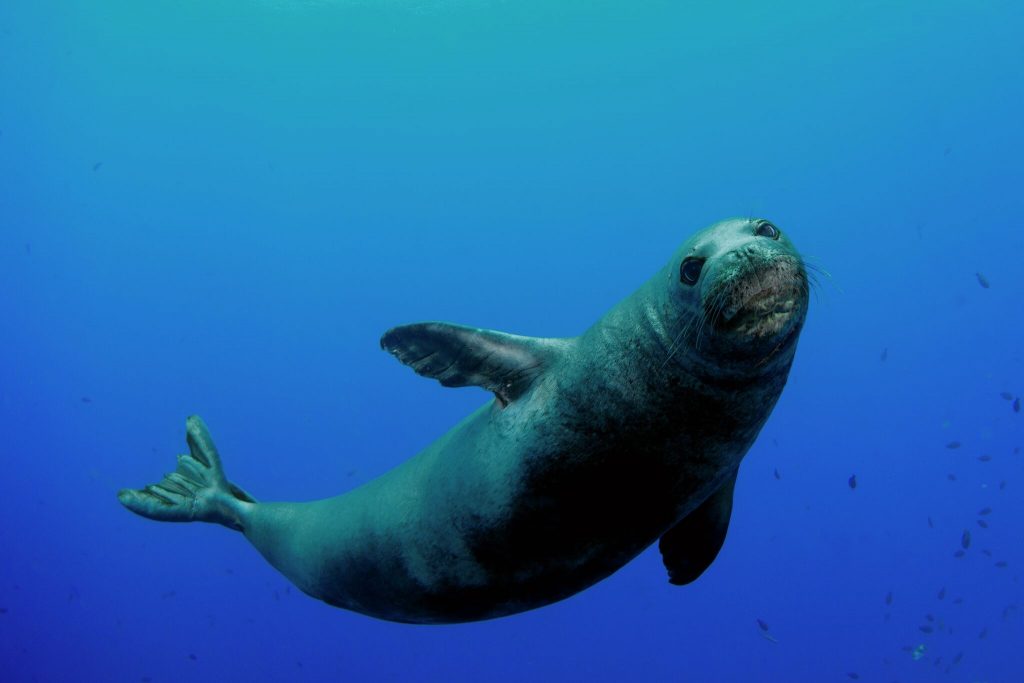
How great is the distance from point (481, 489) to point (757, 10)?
2181cm

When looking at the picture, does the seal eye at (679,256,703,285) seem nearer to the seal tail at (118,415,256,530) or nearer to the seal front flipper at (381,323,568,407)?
the seal front flipper at (381,323,568,407)

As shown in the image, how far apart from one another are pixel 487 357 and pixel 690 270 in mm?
1142

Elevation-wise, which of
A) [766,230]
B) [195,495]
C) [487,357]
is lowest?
[766,230]

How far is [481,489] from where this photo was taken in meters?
3.63

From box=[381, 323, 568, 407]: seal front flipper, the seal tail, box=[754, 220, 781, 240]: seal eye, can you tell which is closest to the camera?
box=[754, 220, 781, 240]: seal eye

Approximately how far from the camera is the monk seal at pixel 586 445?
116 inches

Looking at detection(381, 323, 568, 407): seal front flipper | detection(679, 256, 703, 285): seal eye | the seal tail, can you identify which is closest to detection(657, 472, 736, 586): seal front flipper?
detection(381, 323, 568, 407): seal front flipper

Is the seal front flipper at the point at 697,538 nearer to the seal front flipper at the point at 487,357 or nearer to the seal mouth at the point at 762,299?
the seal front flipper at the point at 487,357

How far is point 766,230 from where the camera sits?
3.08m

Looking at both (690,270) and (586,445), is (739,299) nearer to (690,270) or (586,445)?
(690,270)

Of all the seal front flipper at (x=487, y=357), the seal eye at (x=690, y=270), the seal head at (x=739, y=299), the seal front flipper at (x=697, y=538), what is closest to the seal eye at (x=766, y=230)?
the seal head at (x=739, y=299)

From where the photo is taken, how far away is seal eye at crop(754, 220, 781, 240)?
10.1 feet

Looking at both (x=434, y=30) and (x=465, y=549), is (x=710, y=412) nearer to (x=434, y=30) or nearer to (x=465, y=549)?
(x=465, y=549)

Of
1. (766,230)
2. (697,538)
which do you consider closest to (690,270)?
(766,230)
